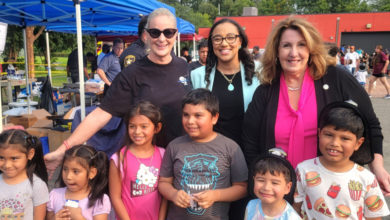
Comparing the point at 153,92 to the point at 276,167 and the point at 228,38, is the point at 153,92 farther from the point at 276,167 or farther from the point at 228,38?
the point at 276,167

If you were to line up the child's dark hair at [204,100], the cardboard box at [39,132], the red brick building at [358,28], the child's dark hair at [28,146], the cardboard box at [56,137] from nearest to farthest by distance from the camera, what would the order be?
the child's dark hair at [204,100], the child's dark hair at [28,146], the cardboard box at [56,137], the cardboard box at [39,132], the red brick building at [358,28]

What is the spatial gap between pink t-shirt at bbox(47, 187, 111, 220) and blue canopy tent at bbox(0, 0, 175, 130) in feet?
6.13

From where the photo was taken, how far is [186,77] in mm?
2459

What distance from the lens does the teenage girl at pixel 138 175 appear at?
2139mm

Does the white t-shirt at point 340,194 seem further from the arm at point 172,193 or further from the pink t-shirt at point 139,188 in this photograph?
the pink t-shirt at point 139,188

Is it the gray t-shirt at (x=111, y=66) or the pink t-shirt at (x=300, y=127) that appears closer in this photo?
the pink t-shirt at (x=300, y=127)

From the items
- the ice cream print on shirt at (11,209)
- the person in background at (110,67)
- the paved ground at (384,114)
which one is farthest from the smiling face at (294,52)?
the person in background at (110,67)

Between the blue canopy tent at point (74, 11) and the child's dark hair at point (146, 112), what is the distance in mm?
1877

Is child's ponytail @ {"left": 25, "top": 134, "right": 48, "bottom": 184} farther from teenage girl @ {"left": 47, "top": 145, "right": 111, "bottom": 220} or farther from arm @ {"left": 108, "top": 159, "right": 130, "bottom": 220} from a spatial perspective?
arm @ {"left": 108, "top": 159, "right": 130, "bottom": 220}

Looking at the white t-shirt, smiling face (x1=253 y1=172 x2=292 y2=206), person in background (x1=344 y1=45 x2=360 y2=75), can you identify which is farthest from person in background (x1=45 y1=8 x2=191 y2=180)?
person in background (x1=344 y1=45 x2=360 y2=75)

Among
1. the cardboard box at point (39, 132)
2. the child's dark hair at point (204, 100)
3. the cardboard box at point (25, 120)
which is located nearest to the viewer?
the child's dark hair at point (204, 100)

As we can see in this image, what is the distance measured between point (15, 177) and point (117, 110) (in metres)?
0.86

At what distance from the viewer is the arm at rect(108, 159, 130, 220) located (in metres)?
2.12

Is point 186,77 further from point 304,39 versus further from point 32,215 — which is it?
point 32,215
